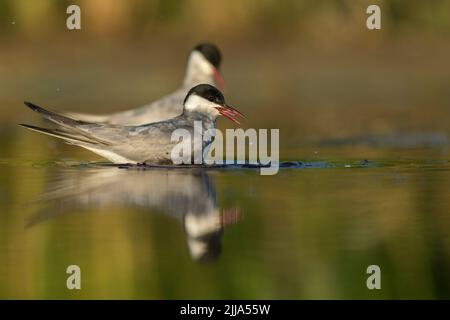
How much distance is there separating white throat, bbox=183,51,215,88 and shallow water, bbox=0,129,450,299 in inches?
136

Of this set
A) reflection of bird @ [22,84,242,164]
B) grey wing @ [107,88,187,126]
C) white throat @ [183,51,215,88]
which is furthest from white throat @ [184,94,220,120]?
white throat @ [183,51,215,88]

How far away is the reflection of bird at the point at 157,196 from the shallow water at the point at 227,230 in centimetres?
1

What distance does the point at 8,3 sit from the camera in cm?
2034

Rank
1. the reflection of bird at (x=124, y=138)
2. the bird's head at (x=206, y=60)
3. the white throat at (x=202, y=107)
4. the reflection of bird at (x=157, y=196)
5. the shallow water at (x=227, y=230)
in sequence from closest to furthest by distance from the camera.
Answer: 1. the shallow water at (x=227, y=230)
2. the reflection of bird at (x=157, y=196)
3. the reflection of bird at (x=124, y=138)
4. the white throat at (x=202, y=107)
5. the bird's head at (x=206, y=60)

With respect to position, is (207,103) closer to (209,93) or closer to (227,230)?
(209,93)

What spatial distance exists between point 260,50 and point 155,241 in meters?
→ 13.7

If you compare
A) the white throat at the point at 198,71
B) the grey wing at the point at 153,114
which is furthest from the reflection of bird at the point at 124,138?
the white throat at the point at 198,71

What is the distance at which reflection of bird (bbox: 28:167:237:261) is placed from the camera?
8.37m

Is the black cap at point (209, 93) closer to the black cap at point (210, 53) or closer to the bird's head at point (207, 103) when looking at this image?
the bird's head at point (207, 103)

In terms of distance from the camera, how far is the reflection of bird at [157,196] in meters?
8.37

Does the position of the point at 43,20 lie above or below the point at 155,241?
above

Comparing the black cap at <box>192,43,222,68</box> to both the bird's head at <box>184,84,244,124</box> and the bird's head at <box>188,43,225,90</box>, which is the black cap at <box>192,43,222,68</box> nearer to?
the bird's head at <box>188,43,225,90</box>
